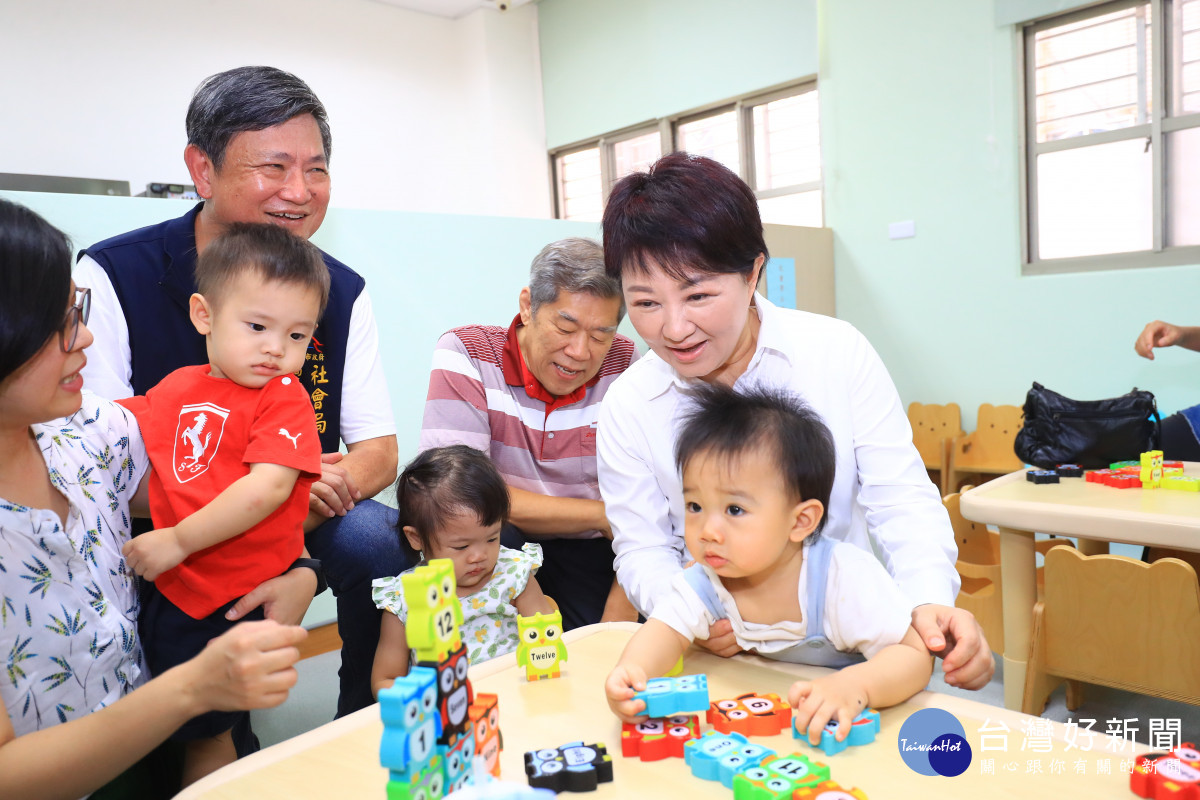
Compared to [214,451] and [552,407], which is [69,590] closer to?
[214,451]

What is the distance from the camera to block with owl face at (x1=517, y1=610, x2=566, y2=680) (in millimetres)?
1118

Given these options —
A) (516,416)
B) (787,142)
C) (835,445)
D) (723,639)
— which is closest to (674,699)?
(723,639)

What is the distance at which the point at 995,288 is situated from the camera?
185 inches

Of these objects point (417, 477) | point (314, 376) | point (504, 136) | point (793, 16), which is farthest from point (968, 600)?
point (504, 136)

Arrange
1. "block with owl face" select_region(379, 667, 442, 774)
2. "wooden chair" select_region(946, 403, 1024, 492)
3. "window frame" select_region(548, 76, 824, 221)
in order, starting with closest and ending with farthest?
"block with owl face" select_region(379, 667, 442, 774) → "wooden chair" select_region(946, 403, 1024, 492) → "window frame" select_region(548, 76, 824, 221)

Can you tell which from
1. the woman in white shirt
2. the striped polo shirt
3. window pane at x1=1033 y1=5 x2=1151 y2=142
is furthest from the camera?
window pane at x1=1033 y1=5 x2=1151 y2=142

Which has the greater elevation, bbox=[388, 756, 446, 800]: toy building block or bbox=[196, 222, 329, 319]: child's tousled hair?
bbox=[196, 222, 329, 319]: child's tousled hair

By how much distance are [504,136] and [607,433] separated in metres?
6.25

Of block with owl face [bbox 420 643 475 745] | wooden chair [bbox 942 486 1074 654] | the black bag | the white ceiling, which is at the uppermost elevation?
the white ceiling

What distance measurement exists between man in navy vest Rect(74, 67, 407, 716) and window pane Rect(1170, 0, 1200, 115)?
14.3ft

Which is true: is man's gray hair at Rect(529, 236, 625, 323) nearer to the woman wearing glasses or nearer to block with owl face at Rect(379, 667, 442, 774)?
the woman wearing glasses

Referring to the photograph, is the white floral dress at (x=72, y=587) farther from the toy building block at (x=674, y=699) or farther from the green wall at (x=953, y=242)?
the green wall at (x=953, y=242)

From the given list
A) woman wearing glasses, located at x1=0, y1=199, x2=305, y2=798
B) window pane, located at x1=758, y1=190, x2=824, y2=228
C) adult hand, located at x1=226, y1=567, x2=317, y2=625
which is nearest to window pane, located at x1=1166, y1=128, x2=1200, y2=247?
window pane, located at x1=758, y1=190, x2=824, y2=228

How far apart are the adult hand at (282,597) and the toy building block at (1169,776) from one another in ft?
4.14
